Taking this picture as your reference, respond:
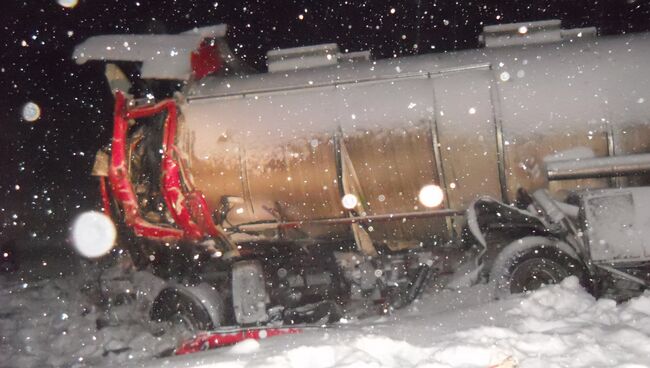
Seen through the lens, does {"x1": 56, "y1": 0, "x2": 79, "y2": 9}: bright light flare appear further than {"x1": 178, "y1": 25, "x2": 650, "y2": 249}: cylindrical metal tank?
Yes

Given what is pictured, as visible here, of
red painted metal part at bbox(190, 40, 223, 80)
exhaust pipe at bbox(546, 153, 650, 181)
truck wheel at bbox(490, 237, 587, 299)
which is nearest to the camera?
exhaust pipe at bbox(546, 153, 650, 181)

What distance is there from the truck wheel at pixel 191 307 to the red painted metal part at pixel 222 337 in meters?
1.10

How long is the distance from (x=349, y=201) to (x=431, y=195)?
92 centimetres

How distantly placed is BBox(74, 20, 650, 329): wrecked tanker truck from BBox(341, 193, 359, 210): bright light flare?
0.05 ft

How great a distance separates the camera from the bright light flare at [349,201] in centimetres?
535

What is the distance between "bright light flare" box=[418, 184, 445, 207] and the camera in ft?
17.3

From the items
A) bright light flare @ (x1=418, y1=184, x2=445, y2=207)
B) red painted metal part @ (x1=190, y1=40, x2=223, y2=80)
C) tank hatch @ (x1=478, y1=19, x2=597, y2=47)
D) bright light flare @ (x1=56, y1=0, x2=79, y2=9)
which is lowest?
bright light flare @ (x1=418, y1=184, x2=445, y2=207)

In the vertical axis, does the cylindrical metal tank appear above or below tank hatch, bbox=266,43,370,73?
below

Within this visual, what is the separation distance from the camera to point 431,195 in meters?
5.31

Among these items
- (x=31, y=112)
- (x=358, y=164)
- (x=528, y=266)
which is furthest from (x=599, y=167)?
(x=31, y=112)

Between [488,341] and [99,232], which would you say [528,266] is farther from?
[99,232]

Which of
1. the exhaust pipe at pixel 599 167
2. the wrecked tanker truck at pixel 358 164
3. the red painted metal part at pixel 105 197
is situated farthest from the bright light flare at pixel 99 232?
the exhaust pipe at pixel 599 167

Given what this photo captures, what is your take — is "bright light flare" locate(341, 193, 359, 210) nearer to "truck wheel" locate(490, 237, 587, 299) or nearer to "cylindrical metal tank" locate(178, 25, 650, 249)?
"cylindrical metal tank" locate(178, 25, 650, 249)

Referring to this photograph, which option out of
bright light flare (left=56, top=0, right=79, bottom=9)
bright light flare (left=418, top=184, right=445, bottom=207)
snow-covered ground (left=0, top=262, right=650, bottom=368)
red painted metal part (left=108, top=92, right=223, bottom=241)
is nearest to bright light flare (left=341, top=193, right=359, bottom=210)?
bright light flare (left=418, top=184, right=445, bottom=207)
